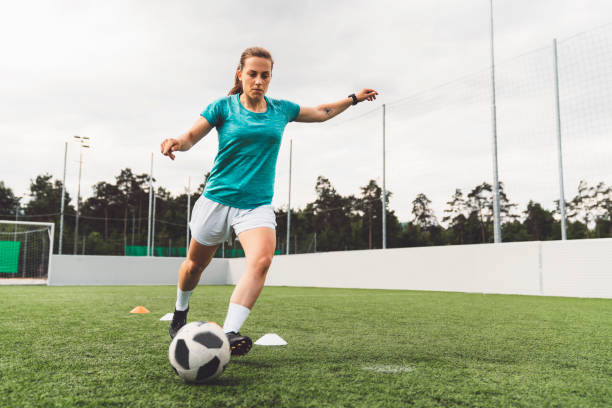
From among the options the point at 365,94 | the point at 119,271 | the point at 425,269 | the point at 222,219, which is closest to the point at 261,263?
the point at 222,219

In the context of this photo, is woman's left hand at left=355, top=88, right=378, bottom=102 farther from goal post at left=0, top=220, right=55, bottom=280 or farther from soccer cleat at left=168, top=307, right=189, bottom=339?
goal post at left=0, top=220, right=55, bottom=280

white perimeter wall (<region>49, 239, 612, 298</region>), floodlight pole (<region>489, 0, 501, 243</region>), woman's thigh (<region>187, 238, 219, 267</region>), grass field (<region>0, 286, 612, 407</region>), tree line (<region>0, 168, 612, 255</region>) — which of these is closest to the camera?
grass field (<region>0, 286, 612, 407</region>)

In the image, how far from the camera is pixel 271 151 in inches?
113

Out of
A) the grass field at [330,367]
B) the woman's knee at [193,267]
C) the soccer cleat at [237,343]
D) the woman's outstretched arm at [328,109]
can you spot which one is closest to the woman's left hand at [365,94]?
the woman's outstretched arm at [328,109]

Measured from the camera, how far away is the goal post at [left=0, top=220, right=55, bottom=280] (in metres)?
17.8

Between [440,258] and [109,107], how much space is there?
1623 cm

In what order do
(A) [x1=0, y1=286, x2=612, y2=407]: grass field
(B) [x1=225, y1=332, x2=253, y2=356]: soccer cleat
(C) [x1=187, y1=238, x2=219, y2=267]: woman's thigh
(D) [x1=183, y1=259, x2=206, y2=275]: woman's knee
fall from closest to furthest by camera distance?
(A) [x1=0, y1=286, x2=612, y2=407]: grass field
(B) [x1=225, y1=332, x2=253, y2=356]: soccer cleat
(C) [x1=187, y1=238, x2=219, y2=267]: woman's thigh
(D) [x1=183, y1=259, x2=206, y2=275]: woman's knee

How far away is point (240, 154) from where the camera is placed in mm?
2803

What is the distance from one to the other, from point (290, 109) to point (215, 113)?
55 centimetres

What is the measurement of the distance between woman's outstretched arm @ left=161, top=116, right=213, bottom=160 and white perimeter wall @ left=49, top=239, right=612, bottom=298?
908 cm

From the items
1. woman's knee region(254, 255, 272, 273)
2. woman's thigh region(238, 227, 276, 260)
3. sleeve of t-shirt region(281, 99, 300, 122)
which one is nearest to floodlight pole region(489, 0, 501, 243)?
sleeve of t-shirt region(281, 99, 300, 122)

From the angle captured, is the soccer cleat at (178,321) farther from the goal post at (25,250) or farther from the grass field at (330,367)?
the goal post at (25,250)

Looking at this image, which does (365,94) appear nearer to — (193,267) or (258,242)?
(258,242)

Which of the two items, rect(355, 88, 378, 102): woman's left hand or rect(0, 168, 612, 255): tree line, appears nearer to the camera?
rect(355, 88, 378, 102): woman's left hand
